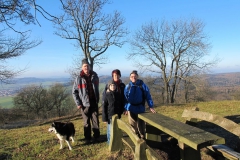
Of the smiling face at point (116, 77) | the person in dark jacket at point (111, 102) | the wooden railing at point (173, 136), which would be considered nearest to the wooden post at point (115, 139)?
the wooden railing at point (173, 136)

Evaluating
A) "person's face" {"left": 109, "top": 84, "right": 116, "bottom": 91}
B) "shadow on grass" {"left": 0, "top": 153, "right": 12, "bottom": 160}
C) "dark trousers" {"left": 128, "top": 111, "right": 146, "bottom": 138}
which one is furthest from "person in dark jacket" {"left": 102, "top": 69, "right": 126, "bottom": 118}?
"shadow on grass" {"left": 0, "top": 153, "right": 12, "bottom": 160}

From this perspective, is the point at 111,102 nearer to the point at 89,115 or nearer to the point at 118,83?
the point at 118,83

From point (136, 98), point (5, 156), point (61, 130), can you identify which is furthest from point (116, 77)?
point (5, 156)

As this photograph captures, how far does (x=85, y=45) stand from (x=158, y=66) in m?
10.8

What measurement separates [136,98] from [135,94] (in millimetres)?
103

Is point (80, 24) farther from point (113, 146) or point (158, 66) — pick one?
point (113, 146)

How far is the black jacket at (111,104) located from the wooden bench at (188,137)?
849mm

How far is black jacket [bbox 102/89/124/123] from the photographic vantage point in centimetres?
477

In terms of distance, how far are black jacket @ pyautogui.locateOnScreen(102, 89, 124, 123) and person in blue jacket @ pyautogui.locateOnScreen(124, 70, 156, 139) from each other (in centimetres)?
17

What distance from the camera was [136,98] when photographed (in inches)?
195

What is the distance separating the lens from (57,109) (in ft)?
133

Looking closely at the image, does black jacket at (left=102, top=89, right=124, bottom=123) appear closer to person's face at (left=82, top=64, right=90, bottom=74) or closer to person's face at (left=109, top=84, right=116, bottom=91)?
person's face at (left=109, top=84, right=116, bottom=91)

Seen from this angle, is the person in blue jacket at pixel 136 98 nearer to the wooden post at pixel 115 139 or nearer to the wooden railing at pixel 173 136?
the wooden railing at pixel 173 136

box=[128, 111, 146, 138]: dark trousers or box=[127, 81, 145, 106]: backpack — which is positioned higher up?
box=[127, 81, 145, 106]: backpack
